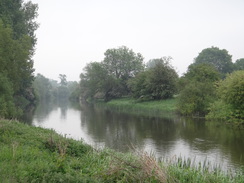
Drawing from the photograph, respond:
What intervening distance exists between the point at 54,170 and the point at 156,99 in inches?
1840

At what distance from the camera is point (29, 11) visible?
144 feet

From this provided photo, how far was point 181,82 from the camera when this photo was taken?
46656 millimetres

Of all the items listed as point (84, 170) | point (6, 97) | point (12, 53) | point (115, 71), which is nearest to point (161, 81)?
point (115, 71)

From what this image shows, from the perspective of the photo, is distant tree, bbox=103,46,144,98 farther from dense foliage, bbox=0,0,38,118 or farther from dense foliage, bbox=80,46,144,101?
dense foliage, bbox=0,0,38,118

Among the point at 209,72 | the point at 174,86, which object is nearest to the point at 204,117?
the point at 209,72

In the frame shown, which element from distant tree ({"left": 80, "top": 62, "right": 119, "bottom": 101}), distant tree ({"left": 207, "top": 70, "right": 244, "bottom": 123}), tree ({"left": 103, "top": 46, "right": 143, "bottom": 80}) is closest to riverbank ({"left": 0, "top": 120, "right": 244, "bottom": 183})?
distant tree ({"left": 207, "top": 70, "right": 244, "bottom": 123})

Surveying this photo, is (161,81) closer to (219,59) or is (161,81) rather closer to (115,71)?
(115,71)

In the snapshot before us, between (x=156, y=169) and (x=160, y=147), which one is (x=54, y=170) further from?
(x=160, y=147)

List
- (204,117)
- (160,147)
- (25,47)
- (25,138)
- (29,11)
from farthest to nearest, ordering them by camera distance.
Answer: (29,11) → (204,117) → (25,47) → (160,147) → (25,138)

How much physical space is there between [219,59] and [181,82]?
5108 centimetres

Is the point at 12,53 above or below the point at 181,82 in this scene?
above

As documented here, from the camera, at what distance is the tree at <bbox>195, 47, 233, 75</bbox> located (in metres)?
89.2

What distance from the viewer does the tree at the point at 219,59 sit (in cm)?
8919

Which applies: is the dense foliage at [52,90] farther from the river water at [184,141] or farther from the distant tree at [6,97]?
the river water at [184,141]
